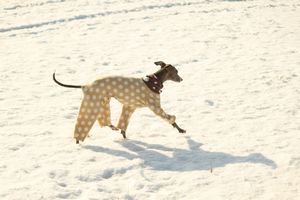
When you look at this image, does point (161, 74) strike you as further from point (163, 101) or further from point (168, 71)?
point (163, 101)

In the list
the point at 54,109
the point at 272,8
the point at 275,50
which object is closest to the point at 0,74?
the point at 54,109

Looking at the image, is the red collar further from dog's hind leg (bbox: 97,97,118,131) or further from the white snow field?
the white snow field

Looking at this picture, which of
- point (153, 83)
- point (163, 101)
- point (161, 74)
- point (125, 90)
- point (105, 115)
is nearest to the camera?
point (125, 90)

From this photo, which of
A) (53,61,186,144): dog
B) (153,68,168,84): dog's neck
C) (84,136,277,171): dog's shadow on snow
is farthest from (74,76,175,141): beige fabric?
(84,136,277,171): dog's shadow on snow

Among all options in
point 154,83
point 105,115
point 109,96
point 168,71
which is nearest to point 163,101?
point 168,71

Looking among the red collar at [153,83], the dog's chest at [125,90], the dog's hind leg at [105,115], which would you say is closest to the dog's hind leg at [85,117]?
the dog's chest at [125,90]

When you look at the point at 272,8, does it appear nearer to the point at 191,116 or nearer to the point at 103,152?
the point at 191,116

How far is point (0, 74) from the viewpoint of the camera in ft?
41.4

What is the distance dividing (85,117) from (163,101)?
3.12m

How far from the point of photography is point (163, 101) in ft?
36.0

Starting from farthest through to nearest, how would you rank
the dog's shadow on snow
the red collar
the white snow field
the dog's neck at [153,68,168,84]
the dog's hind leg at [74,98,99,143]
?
the dog's neck at [153,68,168,84] < the red collar < the dog's hind leg at [74,98,99,143] < the dog's shadow on snow < the white snow field

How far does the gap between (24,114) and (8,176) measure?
9.81 ft

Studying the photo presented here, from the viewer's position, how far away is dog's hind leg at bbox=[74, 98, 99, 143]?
811cm

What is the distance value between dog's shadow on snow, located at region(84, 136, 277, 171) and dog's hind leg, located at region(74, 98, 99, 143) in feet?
0.97
